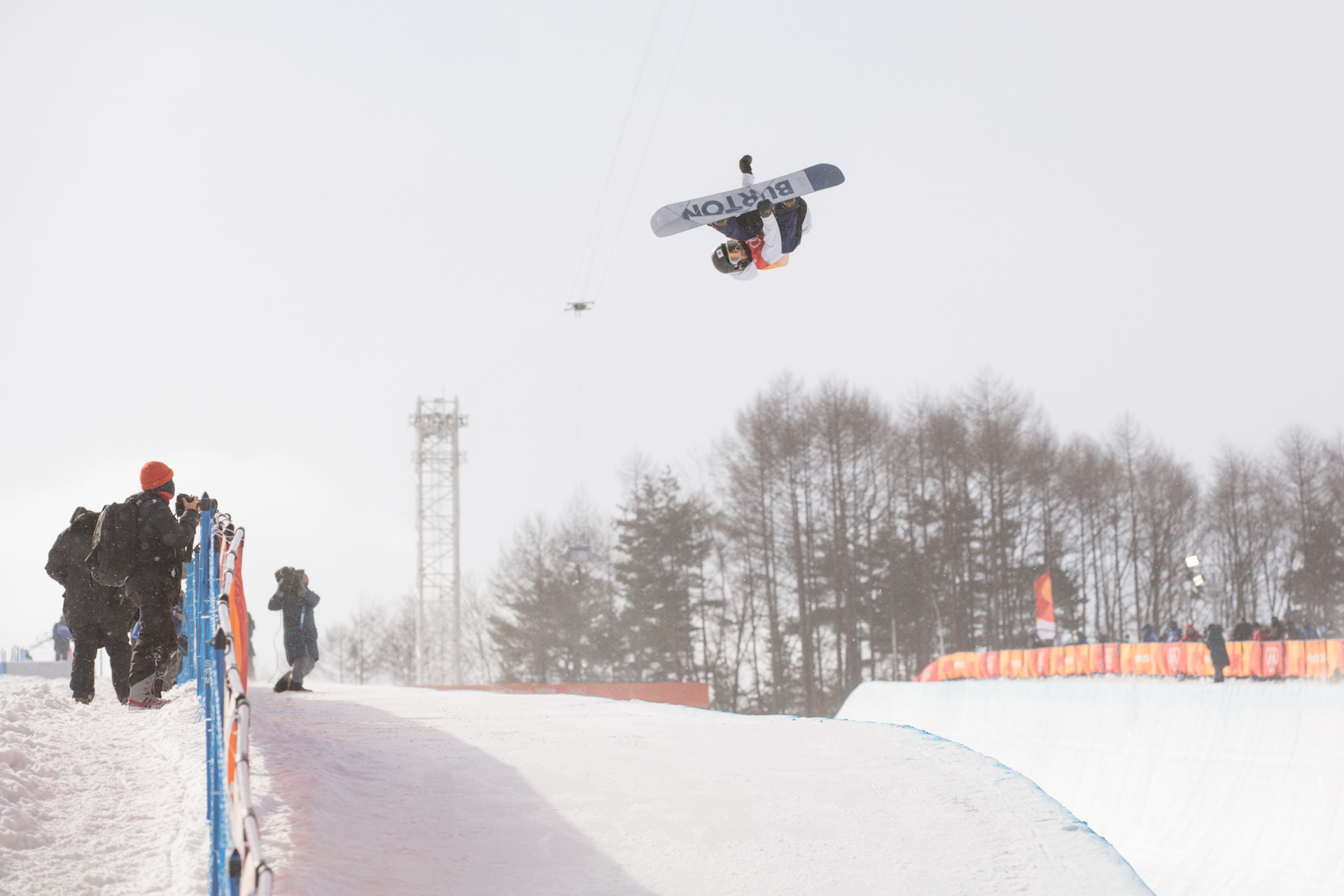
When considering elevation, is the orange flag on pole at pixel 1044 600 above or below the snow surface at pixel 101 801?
below

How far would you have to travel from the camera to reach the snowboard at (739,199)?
34.8 feet

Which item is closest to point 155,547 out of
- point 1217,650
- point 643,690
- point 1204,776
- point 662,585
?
point 1204,776

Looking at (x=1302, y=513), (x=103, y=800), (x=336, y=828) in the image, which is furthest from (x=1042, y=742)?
(x=1302, y=513)

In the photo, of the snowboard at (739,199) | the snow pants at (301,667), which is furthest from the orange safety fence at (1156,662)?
the snow pants at (301,667)

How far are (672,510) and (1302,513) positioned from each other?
30468 mm

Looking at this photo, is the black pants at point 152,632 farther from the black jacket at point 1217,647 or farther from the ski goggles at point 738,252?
the black jacket at point 1217,647

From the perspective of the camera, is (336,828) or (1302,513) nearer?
(336,828)

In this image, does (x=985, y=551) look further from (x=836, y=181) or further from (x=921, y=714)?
(x=836, y=181)

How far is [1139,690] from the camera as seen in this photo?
1198 cm

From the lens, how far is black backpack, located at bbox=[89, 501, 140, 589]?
7.10 metres

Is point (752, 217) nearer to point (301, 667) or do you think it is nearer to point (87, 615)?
point (87, 615)

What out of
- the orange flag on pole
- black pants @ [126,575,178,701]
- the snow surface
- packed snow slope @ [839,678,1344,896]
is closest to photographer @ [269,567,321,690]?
black pants @ [126,575,178,701]

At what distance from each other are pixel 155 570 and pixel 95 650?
136 centimetres

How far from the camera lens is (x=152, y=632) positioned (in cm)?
726
